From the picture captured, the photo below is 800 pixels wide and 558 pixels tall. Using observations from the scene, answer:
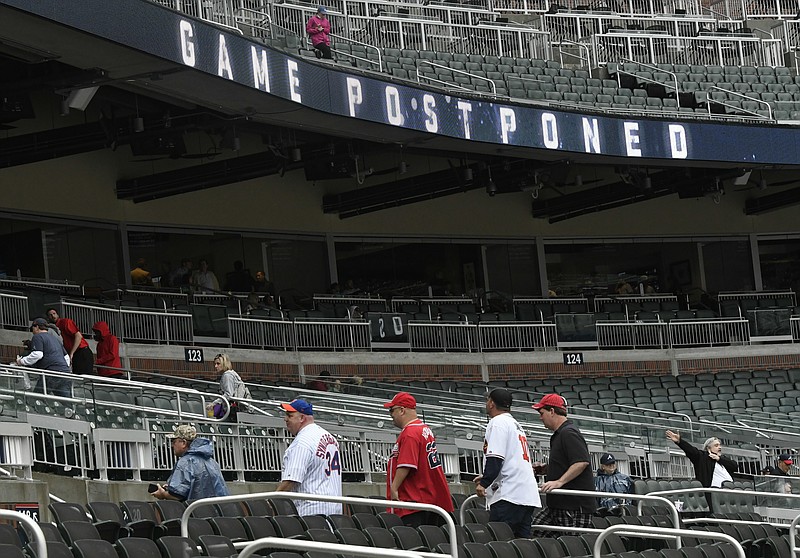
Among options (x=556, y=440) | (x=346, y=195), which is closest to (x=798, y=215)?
(x=346, y=195)

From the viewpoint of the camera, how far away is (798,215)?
1406 inches

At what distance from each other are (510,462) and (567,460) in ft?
1.52

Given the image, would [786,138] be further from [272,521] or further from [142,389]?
[272,521]

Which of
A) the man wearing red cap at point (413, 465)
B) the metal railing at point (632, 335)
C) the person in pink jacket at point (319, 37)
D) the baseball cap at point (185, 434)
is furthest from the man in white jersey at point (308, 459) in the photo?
the metal railing at point (632, 335)

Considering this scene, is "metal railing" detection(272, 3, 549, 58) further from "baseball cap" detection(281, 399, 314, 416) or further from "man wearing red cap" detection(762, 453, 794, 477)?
"baseball cap" detection(281, 399, 314, 416)

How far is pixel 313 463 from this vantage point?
922 centimetres

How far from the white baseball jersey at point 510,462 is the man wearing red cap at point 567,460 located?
14cm

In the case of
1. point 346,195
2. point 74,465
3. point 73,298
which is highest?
point 346,195

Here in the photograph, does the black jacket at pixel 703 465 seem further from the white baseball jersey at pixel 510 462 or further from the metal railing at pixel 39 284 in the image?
the metal railing at pixel 39 284

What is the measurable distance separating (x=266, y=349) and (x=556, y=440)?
15960 mm

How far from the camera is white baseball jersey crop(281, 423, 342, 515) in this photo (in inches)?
361

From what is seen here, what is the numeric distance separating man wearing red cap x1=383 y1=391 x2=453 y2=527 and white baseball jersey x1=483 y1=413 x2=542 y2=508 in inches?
15.0

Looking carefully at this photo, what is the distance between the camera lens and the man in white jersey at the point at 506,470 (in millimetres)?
9227

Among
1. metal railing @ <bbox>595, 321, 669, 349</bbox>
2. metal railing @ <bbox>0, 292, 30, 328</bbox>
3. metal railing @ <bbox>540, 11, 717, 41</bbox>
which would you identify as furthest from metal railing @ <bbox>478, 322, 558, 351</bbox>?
metal railing @ <bbox>0, 292, 30, 328</bbox>
